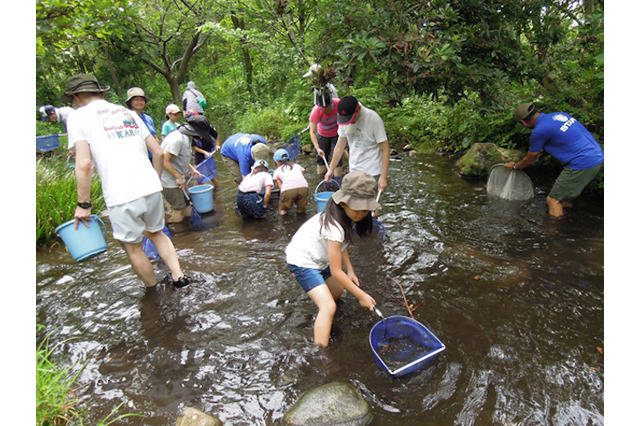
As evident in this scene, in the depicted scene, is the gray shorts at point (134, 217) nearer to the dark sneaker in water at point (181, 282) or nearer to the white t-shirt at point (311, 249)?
the dark sneaker in water at point (181, 282)

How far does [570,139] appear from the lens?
14.7 feet

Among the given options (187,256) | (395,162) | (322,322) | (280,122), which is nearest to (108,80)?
(280,122)

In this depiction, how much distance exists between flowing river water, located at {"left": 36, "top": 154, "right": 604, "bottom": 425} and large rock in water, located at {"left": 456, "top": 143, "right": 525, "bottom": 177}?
1.89m

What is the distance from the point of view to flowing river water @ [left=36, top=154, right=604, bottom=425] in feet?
7.50

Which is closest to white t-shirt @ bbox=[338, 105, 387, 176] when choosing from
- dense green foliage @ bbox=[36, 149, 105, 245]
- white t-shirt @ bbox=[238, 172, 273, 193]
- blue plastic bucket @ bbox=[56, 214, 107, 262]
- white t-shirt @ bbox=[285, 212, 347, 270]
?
white t-shirt @ bbox=[238, 172, 273, 193]

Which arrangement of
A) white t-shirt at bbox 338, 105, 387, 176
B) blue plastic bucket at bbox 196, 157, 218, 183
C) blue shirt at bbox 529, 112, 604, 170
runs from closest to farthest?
white t-shirt at bbox 338, 105, 387, 176
blue shirt at bbox 529, 112, 604, 170
blue plastic bucket at bbox 196, 157, 218, 183

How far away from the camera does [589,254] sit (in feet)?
12.6

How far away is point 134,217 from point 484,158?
234 inches

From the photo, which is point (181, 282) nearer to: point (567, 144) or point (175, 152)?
point (175, 152)

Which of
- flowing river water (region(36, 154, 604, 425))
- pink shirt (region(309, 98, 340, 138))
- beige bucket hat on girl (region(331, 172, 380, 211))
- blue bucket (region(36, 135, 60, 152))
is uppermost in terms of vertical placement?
blue bucket (region(36, 135, 60, 152))

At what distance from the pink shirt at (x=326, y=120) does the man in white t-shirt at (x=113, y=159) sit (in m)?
2.84

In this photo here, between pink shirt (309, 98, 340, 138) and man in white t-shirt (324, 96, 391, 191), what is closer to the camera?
man in white t-shirt (324, 96, 391, 191)

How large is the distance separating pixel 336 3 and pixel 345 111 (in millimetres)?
1395

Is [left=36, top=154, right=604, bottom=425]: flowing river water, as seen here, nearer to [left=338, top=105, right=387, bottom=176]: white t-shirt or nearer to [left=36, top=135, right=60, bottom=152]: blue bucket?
[left=338, top=105, right=387, bottom=176]: white t-shirt
